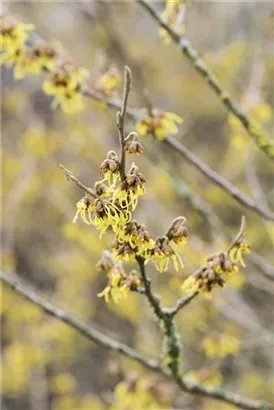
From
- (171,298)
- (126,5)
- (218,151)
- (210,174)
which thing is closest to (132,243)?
(210,174)

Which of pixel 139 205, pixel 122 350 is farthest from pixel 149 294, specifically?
pixel 139 205

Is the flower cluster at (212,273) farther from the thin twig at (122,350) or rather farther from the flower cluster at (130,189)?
the thin twig at (122,350)

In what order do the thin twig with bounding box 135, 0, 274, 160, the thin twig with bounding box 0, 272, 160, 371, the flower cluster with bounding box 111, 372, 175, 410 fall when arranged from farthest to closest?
the flower cluster with bounding box 111, 372, 175, 410
the thin twig with bounding box 135, 0, 274, 160
the thin twig with bounding box 0, 272, 160, 371

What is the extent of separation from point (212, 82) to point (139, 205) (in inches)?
155

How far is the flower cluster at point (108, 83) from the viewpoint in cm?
225

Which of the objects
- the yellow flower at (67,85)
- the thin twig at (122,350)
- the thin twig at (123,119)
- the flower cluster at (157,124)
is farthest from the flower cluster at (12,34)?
the thin twig at (123,119)

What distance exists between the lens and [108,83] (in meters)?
2.26

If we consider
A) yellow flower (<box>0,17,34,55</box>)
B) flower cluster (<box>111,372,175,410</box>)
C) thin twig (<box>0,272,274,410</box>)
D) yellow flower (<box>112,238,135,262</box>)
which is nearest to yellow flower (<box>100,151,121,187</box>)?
yellow flower (<box>112,238,135,262</box>)

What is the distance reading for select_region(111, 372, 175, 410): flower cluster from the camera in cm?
217

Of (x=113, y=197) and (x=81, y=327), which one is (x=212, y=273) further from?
(x=81, y=327)

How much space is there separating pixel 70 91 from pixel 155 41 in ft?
17.8

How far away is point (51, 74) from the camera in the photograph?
6.75ft

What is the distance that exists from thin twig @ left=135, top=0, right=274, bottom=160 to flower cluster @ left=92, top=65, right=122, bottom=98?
0.38m

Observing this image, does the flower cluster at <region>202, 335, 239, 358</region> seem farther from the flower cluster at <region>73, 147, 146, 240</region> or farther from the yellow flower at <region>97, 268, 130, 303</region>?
the flower cluster at <region>73, 147, 146, 240</region>
